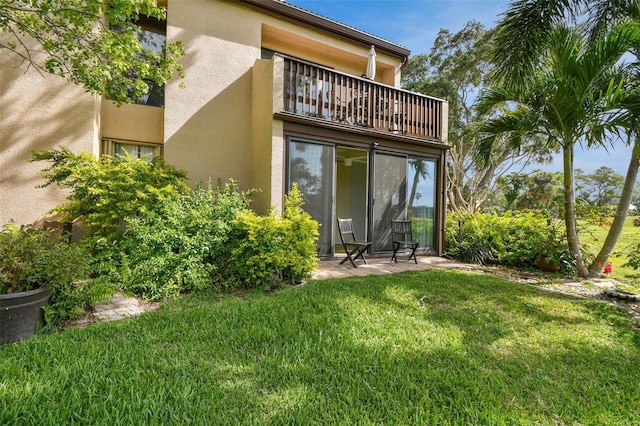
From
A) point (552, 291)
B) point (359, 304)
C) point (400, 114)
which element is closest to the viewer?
point (359, 304)

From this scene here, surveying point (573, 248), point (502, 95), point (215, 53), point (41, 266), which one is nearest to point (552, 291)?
point (573, 248)

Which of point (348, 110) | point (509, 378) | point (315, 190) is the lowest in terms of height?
point (509, 378)

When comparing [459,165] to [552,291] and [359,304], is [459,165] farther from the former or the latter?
[359,304]

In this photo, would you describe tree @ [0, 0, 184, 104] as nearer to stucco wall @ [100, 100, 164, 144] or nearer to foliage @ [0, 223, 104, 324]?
stucco wall @ [100, 100, 164, 144]

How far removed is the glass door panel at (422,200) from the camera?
7.96 metres

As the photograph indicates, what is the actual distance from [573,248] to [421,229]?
3.18 meters

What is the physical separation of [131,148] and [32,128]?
1679mm

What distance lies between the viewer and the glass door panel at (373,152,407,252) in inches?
293

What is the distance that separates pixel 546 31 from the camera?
5867mm

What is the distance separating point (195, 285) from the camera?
448cm

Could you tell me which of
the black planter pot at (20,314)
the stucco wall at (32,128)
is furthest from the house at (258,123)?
the black planter pot at (20,314)

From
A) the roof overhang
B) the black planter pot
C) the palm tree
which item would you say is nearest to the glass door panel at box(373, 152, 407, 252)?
the palm tree

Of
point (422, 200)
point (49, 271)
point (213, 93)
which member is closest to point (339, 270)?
point (422, 200)

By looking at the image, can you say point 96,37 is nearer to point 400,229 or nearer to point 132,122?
point 132,122
